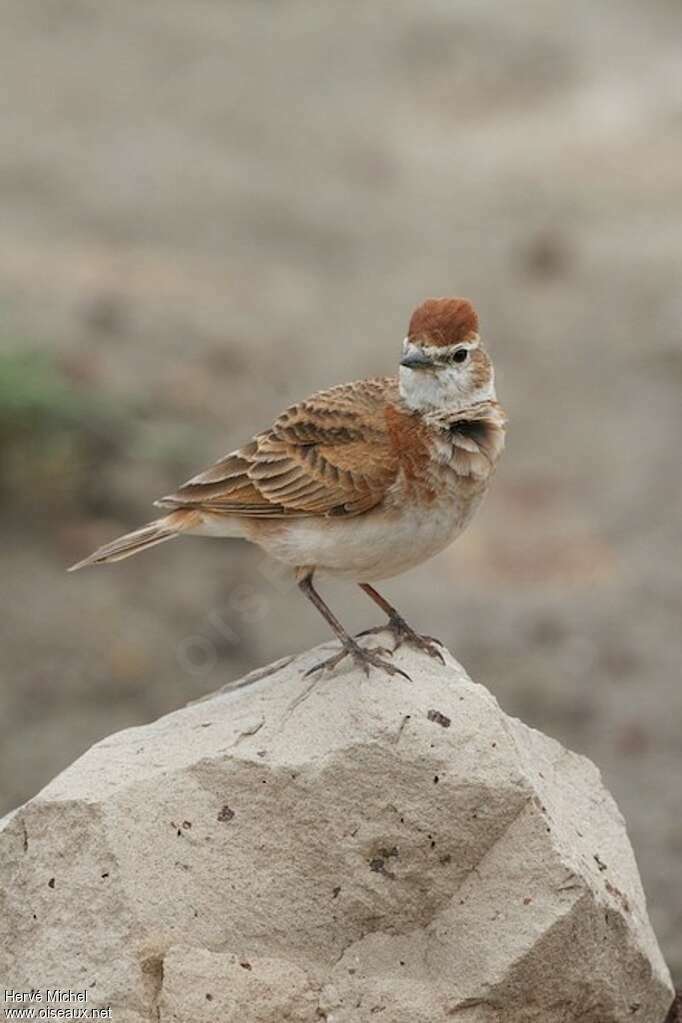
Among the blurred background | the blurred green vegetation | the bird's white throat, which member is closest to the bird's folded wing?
the bird's white throat

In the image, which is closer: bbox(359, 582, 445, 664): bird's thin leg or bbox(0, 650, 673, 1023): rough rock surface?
bbox(0, 650, 673, 1023): rough rock surface

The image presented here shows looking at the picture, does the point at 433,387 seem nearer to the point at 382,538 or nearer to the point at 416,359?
the point at 416,359

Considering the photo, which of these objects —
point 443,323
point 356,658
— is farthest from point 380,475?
point 356,658

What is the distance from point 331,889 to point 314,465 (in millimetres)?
2030

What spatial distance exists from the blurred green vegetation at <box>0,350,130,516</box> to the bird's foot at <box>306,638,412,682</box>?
744 cm

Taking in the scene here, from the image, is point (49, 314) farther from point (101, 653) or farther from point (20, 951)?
point (20, 951)

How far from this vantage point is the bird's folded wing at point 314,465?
27.1 ft

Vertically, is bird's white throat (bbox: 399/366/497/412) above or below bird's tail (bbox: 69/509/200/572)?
above

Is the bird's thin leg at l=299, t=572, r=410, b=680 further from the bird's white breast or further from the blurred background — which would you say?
the blurred background

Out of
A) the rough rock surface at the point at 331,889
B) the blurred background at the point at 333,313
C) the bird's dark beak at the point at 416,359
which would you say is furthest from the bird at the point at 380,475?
the blurred background at the point at 333,313

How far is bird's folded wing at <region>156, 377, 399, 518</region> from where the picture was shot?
8266mm

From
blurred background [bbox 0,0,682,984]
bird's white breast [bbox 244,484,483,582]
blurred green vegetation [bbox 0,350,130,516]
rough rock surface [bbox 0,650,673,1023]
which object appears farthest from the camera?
blurred green vegetation [bbox 0,350,130,516]

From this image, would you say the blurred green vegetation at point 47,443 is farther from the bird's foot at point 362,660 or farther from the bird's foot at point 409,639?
the bird's foot at point 362,660

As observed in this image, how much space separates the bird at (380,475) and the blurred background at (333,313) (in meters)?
4.01
